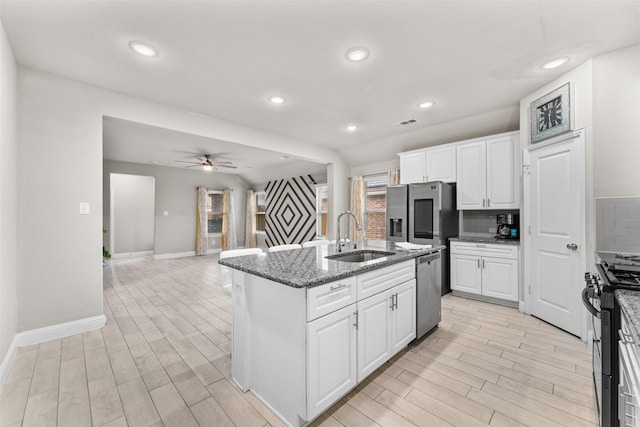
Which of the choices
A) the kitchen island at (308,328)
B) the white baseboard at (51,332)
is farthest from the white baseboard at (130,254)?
the kitchen island at (308,328)

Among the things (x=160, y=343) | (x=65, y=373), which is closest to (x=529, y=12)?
(x=160, y=343)

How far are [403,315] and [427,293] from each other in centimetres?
49

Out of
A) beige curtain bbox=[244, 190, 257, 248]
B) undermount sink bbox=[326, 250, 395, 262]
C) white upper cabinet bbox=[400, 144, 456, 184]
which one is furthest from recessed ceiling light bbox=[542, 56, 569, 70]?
beige curtain bbox=[244, 190, 257, 248]

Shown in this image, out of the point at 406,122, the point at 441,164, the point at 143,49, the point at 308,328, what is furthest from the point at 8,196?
the point at 441,164

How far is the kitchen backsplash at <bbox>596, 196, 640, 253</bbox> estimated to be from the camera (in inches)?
88.2

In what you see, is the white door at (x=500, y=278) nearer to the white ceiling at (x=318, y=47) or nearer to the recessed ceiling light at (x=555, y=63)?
the white ceiling at (x=318, y=47)

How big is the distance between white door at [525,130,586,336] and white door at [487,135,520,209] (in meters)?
0.41

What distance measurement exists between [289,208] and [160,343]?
18.3 ft

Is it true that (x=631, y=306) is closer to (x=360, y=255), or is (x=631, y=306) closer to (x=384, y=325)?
(x=384, y=325)

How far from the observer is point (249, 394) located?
1.79 meters

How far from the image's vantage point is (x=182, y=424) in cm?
153

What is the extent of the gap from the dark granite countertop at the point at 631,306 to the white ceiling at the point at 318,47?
6.10 ft

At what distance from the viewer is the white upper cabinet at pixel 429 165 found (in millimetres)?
4094

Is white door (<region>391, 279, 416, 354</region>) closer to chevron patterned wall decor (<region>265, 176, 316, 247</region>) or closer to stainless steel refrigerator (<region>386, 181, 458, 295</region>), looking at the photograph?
stainless steel refrigerator (<region>386, 181, 458, 295</region>)
